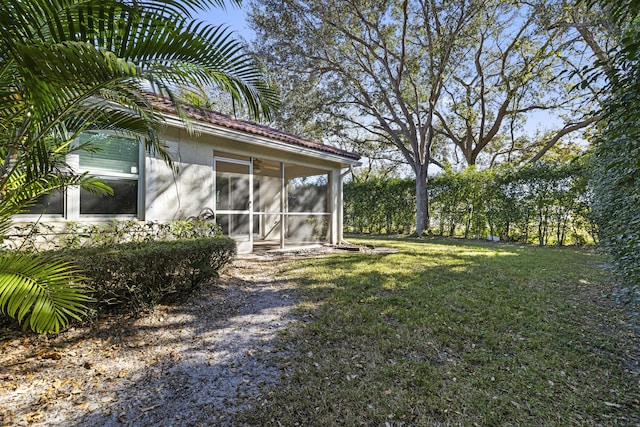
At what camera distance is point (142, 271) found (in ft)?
11.8

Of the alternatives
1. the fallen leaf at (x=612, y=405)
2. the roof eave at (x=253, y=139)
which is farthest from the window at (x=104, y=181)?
the fallen leaf at (x=612, y=405)

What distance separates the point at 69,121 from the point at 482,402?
16.2 feet

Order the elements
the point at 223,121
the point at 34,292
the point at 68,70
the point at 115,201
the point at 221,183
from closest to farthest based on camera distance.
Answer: the point at 68,70 < the point at 34,292 < the point at 115,201 < the point at 223,121 < the point at 221,183

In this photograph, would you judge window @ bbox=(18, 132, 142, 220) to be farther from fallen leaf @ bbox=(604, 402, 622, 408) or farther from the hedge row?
the hedge row

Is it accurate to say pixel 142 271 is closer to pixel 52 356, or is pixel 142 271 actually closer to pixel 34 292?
pixel 52 356

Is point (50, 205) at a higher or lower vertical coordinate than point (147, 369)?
higher

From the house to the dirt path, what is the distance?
2.39m

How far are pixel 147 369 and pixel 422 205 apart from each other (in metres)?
12.7

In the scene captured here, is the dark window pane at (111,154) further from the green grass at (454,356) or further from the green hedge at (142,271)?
the green grass at (454,356)

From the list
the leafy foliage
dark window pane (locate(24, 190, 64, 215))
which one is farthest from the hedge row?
dark window pane (locate(24, 190, 64, 215))

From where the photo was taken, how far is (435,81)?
41.4ft

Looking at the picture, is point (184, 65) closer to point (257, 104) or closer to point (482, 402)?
point (257, 104)

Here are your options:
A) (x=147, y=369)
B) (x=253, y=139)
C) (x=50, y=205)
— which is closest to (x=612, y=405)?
(x=147, y=369)

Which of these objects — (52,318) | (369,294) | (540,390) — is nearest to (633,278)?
(540,390)
